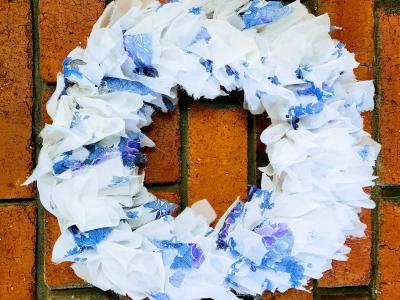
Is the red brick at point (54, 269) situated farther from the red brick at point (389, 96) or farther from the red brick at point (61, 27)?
the red brick at point (389, 96)

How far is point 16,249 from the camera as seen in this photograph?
0.77 m

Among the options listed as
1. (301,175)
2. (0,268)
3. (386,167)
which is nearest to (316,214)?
(301,175)

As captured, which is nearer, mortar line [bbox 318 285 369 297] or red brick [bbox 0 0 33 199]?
red brick [bbox 0 0 33 199]

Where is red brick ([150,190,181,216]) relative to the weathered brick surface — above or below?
above

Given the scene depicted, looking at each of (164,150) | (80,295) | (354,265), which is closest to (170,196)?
(164,150)

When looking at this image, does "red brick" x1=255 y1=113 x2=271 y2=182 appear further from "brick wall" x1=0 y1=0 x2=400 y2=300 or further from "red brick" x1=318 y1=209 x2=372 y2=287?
"red brick" x1=318 y1=209 x2=372 y2=287

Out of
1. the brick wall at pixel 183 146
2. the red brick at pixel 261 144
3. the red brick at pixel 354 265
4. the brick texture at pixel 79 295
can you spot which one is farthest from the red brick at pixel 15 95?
the red brick at pixel 354 265

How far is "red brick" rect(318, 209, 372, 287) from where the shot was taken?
0.84 m

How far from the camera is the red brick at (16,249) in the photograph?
2.53 feet

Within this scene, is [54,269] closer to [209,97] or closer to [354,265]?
[209,97]

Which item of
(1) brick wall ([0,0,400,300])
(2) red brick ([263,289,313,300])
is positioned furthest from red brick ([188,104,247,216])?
(2) red brick ([263,289,313,300])

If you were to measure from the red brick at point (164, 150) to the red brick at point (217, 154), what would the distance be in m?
0.02

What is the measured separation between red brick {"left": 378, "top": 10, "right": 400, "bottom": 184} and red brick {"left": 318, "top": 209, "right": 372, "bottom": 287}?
0.07 metres

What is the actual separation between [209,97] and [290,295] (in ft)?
1.00
